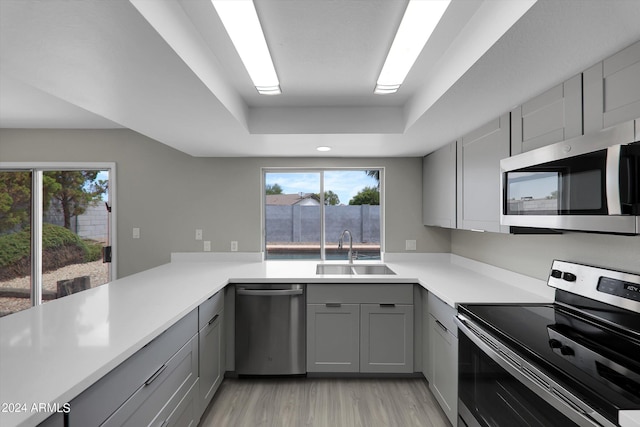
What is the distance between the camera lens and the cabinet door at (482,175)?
1.82 metres

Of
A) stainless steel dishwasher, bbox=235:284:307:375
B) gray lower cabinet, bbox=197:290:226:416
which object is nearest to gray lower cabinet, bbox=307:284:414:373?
stainless steel dishwasher, bbox=235:284:307:375

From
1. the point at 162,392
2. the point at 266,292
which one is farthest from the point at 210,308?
the point at 162,392

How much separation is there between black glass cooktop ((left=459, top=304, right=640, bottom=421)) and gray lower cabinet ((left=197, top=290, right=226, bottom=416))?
1.55 metres

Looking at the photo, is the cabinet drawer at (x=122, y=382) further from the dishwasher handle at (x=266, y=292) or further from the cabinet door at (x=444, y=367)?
the cabinet door at (x=444, y=367)

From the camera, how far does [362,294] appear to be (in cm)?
248

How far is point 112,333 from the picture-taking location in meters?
1.27

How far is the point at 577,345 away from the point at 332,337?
64.0 inches

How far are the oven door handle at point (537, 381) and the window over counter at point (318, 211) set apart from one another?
184cm

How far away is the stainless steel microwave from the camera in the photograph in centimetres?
95

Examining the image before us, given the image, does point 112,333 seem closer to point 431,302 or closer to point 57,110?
point 431,302

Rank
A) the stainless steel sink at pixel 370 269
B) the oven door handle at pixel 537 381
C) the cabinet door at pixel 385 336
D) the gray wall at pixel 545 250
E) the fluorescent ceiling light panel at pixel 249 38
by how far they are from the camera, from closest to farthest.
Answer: the oven door handle at pixel 537 381, the fluorescent ceiling light panel at pixel 249 38, the gray wall at pixel 545 250, the cabinet door at pixel 385 336, the stainless steel sink at pixel 370 269

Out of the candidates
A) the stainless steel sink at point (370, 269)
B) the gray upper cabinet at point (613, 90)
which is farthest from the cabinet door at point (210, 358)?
the gray upper cabinet at point (613, 90)

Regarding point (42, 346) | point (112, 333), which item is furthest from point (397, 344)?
point (42, 346)

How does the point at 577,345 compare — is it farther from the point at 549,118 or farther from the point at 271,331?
the point at 271,331
